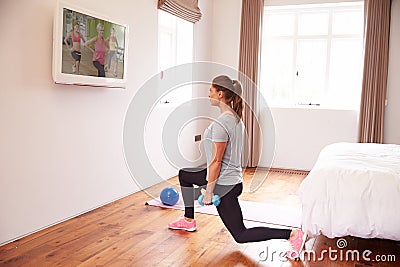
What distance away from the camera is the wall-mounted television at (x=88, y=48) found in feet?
9.82

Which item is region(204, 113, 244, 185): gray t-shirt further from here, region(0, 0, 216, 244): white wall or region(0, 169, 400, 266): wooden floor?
region(0, 0, 216, 244): white wall

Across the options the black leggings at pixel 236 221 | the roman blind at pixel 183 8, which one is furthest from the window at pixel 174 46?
the black leggings at pixel 236 221

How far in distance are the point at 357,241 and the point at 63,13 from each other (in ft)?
8.54

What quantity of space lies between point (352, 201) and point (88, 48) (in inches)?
86.5

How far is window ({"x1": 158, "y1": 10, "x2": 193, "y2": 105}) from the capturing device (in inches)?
198

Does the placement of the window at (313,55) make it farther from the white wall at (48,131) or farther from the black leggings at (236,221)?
the black leggings at (236,221)

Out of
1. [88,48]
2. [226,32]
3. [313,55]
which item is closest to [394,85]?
[313,55]

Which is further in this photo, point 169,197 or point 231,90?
point 169,197

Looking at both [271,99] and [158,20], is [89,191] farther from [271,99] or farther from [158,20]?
[271,99]

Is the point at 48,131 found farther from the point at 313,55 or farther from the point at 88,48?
the point at 313,55

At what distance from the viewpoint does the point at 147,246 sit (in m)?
2.85

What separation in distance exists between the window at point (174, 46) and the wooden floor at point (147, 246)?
1971mm

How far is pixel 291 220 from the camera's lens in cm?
352

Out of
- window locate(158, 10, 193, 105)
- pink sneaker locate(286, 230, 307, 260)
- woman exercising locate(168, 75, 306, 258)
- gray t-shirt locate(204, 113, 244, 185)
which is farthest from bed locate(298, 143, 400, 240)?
window locate(158, 10, 193, 105)
